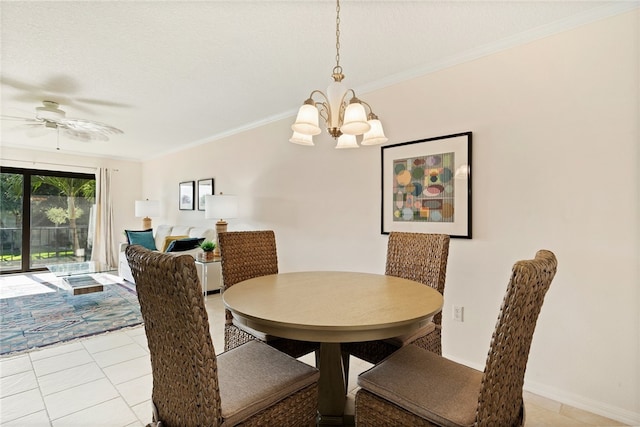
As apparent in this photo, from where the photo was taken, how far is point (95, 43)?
7.14 ft

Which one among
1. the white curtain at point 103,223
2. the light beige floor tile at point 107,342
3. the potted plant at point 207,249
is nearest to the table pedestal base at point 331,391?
the light beige floor tile at point 107,342

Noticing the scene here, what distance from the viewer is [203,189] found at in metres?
5.03

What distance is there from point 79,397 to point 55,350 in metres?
0.95

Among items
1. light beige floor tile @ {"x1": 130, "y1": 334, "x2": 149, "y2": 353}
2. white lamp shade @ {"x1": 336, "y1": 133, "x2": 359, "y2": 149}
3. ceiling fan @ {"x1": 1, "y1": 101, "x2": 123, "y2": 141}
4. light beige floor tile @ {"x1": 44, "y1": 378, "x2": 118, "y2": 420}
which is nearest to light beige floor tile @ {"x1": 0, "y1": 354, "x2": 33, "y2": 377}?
light beige floor tile @ {"x1": 44, "y1": 378, "x2": 118, "y2": 420}

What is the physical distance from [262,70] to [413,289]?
Answer: 212 cm

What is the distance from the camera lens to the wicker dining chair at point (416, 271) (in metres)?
1.69

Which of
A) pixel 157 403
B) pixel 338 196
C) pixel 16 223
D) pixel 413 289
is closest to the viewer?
pixel 157 403

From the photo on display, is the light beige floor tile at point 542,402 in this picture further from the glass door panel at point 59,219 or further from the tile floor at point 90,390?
the glass door panel at point 59,219

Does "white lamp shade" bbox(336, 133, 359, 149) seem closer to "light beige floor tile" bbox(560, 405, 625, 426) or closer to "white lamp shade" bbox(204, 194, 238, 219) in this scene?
"light beige floor tile" bbox(560, 405, 625, 426)

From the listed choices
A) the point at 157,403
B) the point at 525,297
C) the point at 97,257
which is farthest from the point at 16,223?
the point at 525,297

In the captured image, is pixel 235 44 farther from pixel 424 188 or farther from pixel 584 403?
pixel 584 403

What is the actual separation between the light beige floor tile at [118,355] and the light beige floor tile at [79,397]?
1.01 ft

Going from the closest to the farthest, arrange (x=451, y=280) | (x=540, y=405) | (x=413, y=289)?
(x=413, y=289), (x=540, y=405), (x=451, y=280)

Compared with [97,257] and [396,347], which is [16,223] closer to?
[97,257]
